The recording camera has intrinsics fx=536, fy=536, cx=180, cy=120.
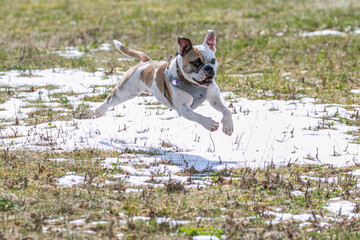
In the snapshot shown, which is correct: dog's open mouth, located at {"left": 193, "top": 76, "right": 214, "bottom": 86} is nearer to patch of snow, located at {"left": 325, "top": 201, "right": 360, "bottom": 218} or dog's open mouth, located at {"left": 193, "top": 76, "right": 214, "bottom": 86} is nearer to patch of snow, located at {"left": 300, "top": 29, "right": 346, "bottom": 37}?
patch of snow, located at {"left": 325, "top": 201, "right": 360, "bottom": 218}

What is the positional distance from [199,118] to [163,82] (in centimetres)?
93

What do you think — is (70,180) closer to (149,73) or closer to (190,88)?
(190,88)

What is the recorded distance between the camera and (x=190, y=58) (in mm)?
7172

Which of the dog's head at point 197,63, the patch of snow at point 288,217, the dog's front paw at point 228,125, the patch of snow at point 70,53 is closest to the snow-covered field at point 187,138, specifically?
the patch of snow at point 288,217

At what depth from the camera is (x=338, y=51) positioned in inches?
578

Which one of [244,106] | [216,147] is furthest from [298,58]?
[216,147]

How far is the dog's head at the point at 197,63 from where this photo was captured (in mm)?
7059

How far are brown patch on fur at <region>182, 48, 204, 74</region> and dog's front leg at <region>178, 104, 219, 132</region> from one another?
0.55 m

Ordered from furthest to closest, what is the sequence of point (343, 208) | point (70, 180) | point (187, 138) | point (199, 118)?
point (187, 138) < point (199, 118) < point (70, 180) < point (343, 208)

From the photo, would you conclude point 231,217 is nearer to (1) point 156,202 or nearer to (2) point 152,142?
(1) point 156,202

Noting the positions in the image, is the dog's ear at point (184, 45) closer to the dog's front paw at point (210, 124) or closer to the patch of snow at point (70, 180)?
the dog's front paw at point (210, 124)

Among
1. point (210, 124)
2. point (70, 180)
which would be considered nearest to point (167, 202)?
point (70, 180)

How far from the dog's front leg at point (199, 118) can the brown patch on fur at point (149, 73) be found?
929 mm

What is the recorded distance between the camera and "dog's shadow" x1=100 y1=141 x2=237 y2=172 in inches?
261
